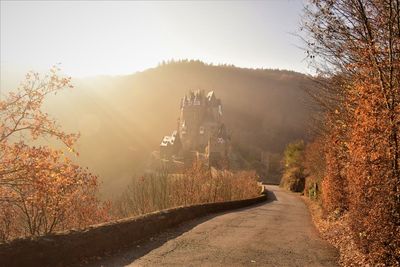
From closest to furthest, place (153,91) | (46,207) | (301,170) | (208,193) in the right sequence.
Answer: (46,207) → (208,193) → (301,170) → (153,91)

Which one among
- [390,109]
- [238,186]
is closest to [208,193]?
[238,186]

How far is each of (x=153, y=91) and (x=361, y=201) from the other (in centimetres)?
17534

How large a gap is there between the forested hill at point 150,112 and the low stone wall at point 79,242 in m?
65.8

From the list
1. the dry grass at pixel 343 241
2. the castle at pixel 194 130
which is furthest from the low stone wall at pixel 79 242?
the castle at pixel 194 130

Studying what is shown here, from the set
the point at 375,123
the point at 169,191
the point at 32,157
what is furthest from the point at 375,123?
the point at 169,191

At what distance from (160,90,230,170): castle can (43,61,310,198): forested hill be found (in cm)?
1041

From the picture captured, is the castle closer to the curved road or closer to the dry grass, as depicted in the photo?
the dry grass

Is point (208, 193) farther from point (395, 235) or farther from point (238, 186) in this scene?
point (395, 235)

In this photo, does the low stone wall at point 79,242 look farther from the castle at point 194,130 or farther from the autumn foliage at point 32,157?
the castle at point 194,130

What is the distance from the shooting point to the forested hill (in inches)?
4203

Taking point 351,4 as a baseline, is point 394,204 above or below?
below

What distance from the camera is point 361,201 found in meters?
9.98

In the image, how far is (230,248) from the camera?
12.1 meters

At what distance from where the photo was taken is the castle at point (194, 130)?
85.1 m
